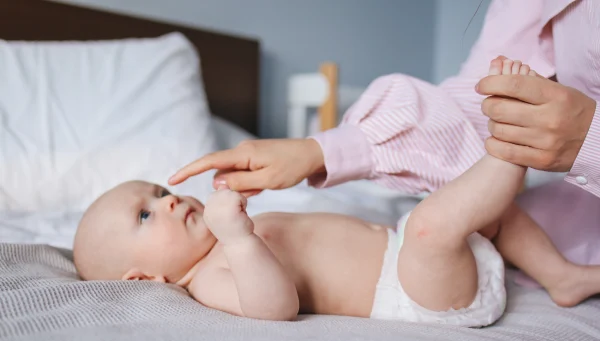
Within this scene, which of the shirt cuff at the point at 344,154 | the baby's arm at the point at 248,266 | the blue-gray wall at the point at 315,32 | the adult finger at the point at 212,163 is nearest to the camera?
the baby's arm at the point at 248,266

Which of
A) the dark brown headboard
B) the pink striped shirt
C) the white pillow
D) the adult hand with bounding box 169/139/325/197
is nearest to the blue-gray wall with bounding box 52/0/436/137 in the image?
the dark brown headboard

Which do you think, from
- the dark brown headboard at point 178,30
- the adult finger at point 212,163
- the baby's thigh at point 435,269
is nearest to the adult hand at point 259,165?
the adult finger at point 212,163

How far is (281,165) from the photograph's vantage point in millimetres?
761

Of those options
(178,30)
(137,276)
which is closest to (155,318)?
(137,276)

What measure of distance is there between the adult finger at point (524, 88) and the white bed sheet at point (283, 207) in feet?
1.99

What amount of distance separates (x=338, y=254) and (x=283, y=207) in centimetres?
45

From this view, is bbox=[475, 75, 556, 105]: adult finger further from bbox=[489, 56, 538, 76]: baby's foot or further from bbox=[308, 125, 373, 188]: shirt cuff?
bbox=[308, 125, 373, 188]: shirt cuff

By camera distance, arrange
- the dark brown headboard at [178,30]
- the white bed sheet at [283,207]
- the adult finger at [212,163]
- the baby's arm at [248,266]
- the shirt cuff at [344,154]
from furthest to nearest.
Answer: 1. the dark brown headboard at [178,30]
2. the white bed sheet at [283,207]
3. the shirt cuff at [344,154]
4. the adult finger at [212,163]
5. the baby's arm at [248,266]

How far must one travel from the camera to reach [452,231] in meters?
0.62

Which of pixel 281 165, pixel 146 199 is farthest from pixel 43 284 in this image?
pixel 281 165

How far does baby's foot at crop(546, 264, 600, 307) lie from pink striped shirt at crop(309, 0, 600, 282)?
79 mm

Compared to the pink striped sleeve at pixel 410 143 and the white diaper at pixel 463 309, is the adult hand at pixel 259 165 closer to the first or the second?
the pink striped sleeve at pixel 410 143

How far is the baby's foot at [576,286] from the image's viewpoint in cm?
74

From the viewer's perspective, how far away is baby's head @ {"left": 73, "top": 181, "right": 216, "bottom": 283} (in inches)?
30.0
